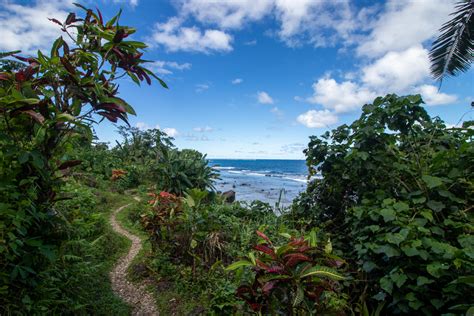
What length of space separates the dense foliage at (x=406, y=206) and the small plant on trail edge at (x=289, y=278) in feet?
2.79

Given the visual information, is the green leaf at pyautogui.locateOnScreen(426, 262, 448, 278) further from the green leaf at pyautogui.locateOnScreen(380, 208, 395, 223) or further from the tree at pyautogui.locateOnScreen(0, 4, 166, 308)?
the tree at pyautogui.locateOnScreen(0, 4, 166, 308)

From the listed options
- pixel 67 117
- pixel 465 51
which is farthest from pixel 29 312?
pixel 465 51

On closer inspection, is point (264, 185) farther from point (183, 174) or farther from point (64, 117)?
point (64, 117)

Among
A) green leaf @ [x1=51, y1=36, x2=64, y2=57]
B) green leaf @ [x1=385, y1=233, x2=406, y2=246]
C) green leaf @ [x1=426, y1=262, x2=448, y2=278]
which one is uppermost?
green leaf @ [x1=51, y1=36, x2=64, y2=57]

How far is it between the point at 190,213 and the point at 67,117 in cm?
288

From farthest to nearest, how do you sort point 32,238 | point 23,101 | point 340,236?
point 340,236 < point 32,238 < point 23,101

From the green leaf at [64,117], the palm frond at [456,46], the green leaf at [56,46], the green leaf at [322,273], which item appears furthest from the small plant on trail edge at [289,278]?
the palm frond at [456,46]

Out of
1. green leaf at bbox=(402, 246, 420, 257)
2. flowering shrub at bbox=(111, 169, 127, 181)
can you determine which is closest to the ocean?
green leaf at bbox=(402, 246, 420, 257)

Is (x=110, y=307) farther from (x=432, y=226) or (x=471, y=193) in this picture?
(x=471, y=193)

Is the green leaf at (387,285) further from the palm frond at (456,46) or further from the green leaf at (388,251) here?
the palm frond at (456,46)

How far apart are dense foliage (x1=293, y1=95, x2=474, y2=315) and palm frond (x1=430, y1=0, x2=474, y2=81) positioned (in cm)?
301

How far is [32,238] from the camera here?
2.06 metres

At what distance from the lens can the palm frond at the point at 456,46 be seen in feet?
19.0

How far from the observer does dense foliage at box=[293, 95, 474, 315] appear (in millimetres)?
2527
